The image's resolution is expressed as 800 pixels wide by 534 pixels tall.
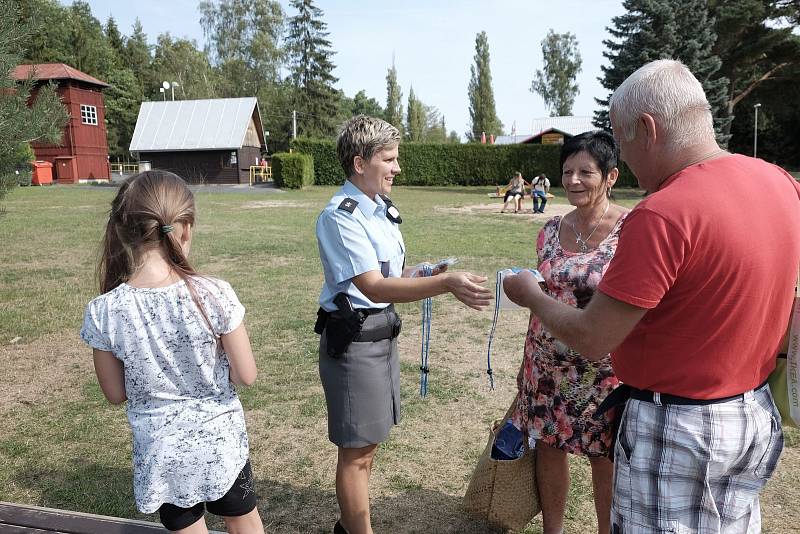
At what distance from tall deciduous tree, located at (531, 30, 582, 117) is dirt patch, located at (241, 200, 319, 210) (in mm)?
62035

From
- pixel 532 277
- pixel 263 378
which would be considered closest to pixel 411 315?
pixel 263 378

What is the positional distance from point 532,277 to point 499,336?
14.8 ft

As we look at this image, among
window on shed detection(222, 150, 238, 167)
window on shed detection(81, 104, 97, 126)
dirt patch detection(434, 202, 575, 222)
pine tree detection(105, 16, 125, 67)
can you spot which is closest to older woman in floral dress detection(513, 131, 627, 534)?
dirt patch detection(434, 202, 575, 222)

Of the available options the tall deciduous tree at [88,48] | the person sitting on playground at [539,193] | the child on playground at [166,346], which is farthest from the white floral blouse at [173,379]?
the tall deciduous tree at [88,48]

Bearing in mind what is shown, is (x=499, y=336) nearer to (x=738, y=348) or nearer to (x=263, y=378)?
(x=263, y=378)

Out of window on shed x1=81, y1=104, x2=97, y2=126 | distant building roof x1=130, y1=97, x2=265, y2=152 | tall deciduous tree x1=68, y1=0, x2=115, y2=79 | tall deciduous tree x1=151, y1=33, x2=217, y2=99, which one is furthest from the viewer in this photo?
tall deciduous tree x1=68, y1=0, x2=115, y2=79

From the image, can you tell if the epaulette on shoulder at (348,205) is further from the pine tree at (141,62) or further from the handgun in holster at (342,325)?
the pine tree at (141,62)

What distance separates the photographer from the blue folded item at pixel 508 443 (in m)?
2.92

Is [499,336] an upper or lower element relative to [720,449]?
lower

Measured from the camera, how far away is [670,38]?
27.4 m

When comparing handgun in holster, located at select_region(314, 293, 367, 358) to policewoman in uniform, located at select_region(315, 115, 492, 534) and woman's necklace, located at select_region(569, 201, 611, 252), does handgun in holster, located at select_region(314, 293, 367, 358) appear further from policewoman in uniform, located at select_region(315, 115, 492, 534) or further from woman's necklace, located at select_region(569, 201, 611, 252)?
woman's necklace, located at select_region(569, 201, 611, 252)

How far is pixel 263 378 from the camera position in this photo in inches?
205

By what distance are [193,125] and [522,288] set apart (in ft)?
144

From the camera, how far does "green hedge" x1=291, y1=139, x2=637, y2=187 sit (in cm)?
4006
